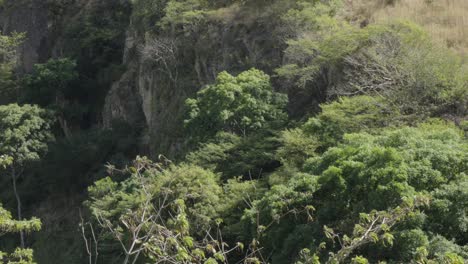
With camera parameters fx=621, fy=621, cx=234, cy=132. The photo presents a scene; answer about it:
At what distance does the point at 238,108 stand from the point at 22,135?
15399mm

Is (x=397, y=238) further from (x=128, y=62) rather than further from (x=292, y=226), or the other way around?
(x=128, y=62)

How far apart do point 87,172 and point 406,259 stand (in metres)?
24.9

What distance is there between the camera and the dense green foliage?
10625 mm

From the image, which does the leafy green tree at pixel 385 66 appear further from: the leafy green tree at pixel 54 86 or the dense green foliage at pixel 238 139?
the leafy green tree at pixel 54 86

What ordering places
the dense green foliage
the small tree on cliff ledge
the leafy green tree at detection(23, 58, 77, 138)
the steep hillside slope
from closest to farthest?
the dense green foliage < the steep hillside slope < the small tree on cliff ledge < the leafy green tree at detection(23, 58, 77, 138)

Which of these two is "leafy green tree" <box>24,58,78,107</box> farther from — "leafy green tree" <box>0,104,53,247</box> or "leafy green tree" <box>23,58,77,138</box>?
"leafy green tree" <box>0,104,53,247</box>

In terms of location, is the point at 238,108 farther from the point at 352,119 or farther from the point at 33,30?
the point at 33,30

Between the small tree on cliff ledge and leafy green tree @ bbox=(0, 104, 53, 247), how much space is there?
13.3m

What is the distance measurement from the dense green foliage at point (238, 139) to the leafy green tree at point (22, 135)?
4.0 inches

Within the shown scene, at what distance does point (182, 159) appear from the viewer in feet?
72.1

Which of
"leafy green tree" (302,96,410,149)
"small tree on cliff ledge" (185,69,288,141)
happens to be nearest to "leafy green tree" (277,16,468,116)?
"leafy green tree" (302,96,410,149)

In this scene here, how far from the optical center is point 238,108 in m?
20.9

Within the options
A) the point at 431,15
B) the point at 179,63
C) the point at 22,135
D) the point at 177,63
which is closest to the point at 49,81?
the point at 22,135

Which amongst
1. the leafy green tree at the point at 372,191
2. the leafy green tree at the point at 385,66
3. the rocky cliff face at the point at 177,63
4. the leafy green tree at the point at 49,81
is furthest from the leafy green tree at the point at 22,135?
the leafy green tree at the point at 372,191
